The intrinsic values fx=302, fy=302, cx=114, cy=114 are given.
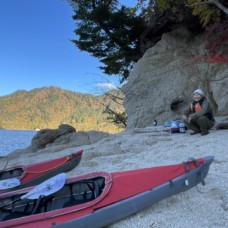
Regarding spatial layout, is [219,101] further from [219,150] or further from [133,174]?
[133,174]

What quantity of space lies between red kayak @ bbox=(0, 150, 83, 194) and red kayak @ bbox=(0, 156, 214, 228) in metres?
1.64

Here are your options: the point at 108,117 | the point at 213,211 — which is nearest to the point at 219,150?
the point at 213,211

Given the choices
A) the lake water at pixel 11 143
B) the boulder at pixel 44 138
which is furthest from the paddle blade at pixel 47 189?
the lake water at pixel 11 143

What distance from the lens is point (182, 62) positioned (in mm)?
14094

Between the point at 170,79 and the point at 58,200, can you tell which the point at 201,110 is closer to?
the point at 58,200

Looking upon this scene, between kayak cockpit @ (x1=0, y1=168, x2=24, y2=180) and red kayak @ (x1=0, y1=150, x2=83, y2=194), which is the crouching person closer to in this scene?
red kayak @ (x1=0, y1=150, x2=83, y2=194)

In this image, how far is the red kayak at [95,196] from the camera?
340 cm

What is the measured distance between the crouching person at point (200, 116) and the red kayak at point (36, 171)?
3267 mm

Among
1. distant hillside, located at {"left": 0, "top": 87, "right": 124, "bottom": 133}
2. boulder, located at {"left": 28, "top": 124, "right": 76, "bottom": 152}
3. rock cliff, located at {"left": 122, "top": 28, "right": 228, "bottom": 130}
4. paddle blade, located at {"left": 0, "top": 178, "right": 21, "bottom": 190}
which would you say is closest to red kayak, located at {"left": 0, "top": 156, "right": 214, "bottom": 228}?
paddle blade, located at {"left": 0, "top": 178, "right": 21, "bottom": 190}

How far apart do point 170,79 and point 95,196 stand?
10.8 metres

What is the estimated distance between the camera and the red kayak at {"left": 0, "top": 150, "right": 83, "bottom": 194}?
19.5ft

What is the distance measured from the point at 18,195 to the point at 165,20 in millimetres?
12387

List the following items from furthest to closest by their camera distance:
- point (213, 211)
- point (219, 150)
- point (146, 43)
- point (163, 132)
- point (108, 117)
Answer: point (108, 117) < point (146, 43) < point (163, 132) < point (219, 150) < point (213, 211)

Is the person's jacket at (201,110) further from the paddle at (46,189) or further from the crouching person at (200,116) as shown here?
the paddle at (46,189)
